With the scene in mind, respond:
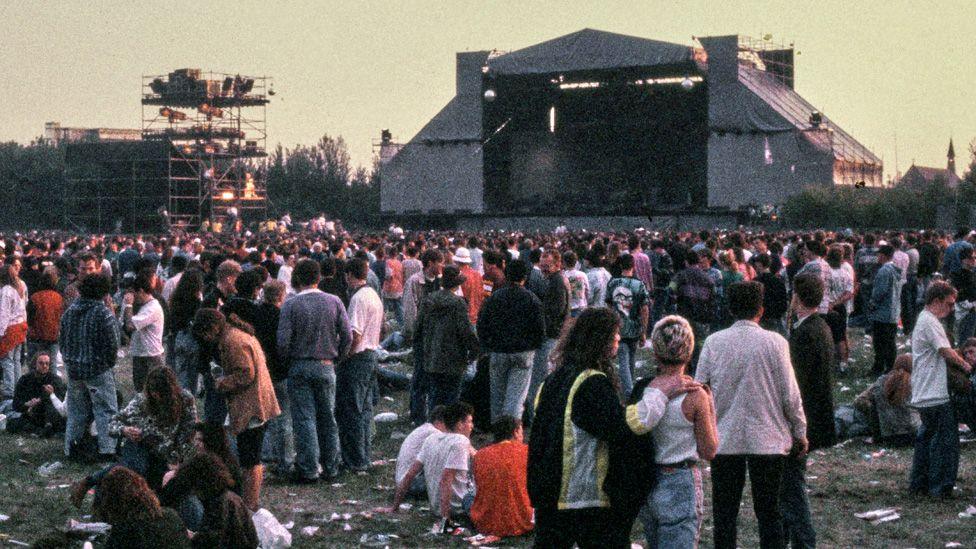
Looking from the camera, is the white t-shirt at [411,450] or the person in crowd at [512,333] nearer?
the white t-shirt at [411,450]

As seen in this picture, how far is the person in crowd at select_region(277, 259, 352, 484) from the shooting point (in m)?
9.32

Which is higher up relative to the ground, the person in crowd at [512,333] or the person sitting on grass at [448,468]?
the person in crowd at [512,333]

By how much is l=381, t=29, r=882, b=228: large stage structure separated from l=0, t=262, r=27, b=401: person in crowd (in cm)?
3929

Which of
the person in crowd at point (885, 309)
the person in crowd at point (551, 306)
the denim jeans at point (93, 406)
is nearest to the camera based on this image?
the denim jeans at point (93, 406)

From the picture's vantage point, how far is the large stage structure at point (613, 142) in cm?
5138

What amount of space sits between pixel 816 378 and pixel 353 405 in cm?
430

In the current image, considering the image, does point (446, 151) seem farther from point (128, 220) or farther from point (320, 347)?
point (320, 347)

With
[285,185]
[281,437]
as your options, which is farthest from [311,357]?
[285,185]

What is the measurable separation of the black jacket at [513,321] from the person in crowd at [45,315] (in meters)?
4.70

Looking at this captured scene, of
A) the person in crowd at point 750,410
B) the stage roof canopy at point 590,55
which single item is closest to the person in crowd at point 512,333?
the person in crowd at point 750,410

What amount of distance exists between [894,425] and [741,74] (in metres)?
44.0

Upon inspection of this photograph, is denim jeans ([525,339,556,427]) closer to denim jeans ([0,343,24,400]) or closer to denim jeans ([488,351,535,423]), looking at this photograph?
denim jeans ([488,351,535,423])

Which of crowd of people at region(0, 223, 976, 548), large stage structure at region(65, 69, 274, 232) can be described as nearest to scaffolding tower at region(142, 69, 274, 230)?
large stage structure at region(65, 69, 274, 232)

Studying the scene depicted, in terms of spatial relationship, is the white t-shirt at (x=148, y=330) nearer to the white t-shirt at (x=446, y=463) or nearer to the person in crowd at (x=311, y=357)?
the person in crowd at (x=311, y=357)
